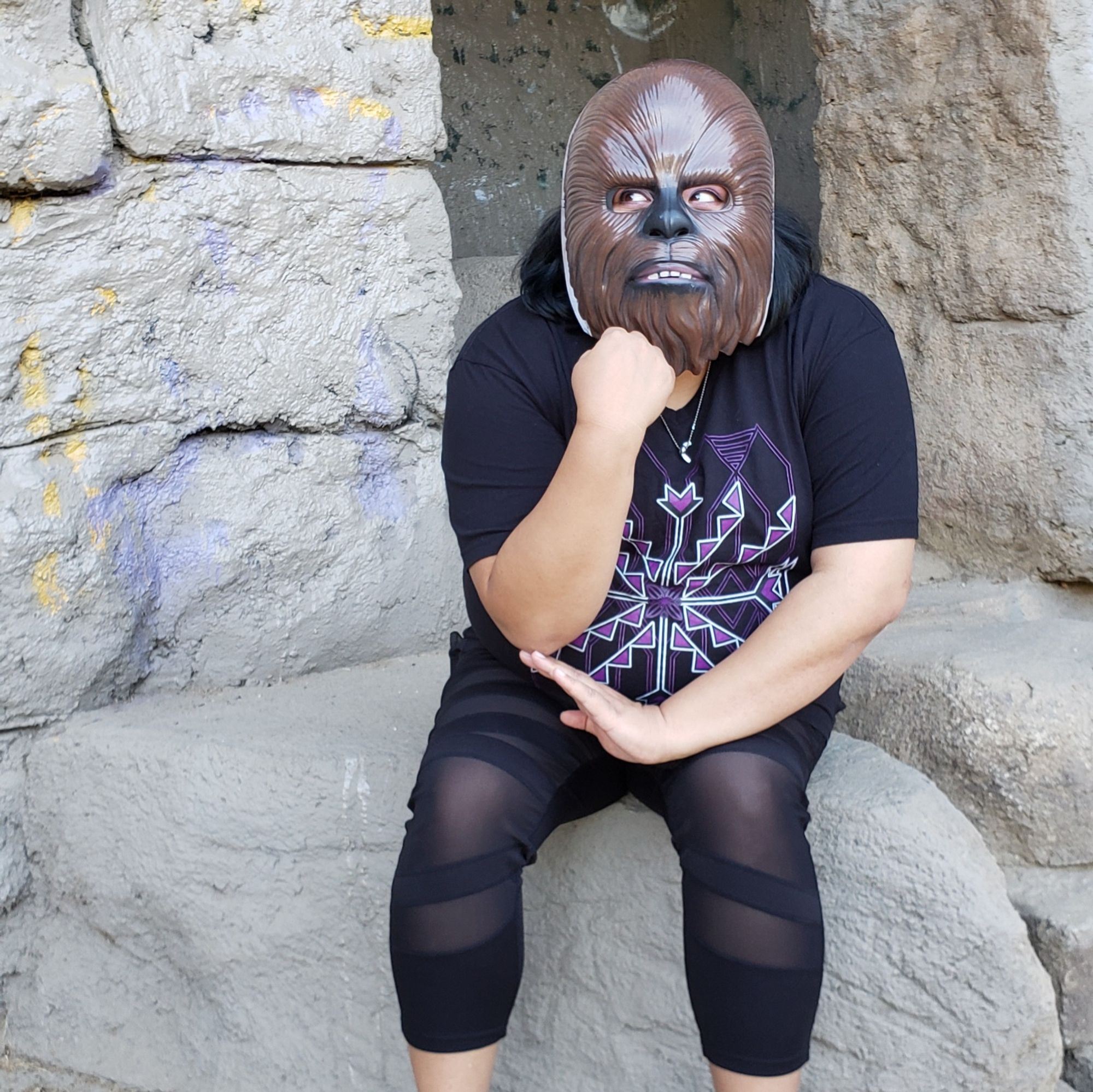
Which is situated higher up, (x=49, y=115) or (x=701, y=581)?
(x=49, y=115)

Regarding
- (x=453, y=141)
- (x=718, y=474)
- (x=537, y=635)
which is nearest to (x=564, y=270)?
(x=718, y=474)

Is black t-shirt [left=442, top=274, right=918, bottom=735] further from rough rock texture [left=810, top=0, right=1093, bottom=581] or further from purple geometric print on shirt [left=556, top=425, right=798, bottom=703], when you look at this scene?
rough rock texture [left=810, top=0, right=1093, bottom=581]

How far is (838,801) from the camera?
1638 millimetres

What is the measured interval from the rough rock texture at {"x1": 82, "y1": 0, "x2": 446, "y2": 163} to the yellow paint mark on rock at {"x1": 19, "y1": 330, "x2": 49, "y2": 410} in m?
0.33

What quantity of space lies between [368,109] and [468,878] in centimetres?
133

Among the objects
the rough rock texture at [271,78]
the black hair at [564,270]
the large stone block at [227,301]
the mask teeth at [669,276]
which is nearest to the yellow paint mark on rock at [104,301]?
the large stone block at [227,301]

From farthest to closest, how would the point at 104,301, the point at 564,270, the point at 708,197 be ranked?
1. the point at 104,301
2. the point at 564,270
3. the point at 708,197

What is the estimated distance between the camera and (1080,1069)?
1822 mm

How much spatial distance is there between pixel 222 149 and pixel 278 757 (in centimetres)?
93

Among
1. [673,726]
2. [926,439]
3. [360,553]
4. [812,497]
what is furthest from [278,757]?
[926,439]

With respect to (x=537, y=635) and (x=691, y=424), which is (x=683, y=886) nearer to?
(x=537, y=635)

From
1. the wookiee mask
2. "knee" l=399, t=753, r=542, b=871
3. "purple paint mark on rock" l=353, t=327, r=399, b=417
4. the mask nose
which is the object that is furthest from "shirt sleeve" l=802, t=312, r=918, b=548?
"purple paint mark on rock" l=353, t=327, r=399, b=417

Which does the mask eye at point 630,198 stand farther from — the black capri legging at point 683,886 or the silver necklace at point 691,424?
the black capri legging at point 683,886

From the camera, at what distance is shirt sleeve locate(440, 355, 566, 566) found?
1.55 m
